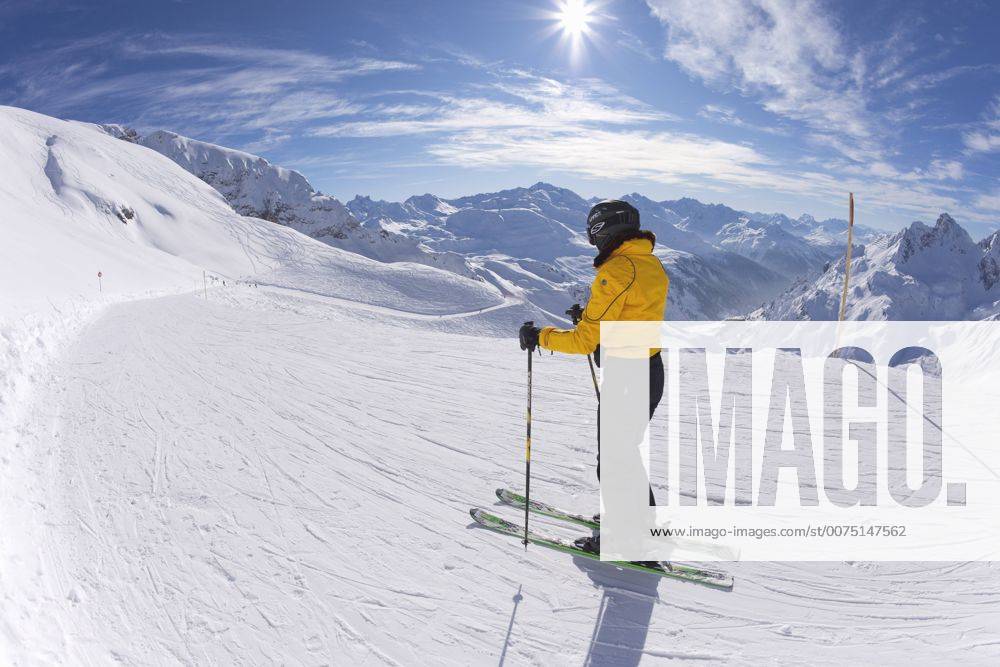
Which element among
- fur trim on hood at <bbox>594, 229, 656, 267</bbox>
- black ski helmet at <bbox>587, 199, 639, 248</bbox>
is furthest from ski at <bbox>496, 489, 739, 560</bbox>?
black ski helmet at <bbox>587, 199, 639, 248</bbox>

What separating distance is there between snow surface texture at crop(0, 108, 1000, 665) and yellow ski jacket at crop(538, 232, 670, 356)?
2.17 m

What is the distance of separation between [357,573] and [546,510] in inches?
75.7

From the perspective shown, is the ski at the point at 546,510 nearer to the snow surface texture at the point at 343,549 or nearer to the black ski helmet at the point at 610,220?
the snow surface texture at the point at 343,549

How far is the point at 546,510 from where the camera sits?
5.13m

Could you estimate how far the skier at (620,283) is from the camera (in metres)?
3.87

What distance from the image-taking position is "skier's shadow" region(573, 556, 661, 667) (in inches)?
135

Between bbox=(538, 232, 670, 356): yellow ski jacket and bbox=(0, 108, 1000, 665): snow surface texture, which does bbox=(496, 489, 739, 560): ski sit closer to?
bbox=(0, 108, 1000, 665): snow surface texture

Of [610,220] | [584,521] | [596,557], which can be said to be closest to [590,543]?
[596,557]

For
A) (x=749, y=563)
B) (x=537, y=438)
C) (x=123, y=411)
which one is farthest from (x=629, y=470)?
(x=123, y=411)

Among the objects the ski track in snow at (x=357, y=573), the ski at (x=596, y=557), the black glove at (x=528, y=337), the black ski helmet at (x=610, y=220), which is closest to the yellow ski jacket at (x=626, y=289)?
the black ski helmet at (x=610, y=220)

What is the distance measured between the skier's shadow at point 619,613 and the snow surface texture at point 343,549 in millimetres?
17

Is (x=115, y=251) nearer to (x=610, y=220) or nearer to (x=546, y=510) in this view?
(x=546, y=510)

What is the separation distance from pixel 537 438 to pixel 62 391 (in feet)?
26.6

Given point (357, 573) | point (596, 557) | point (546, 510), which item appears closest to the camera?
point (357, 573)
